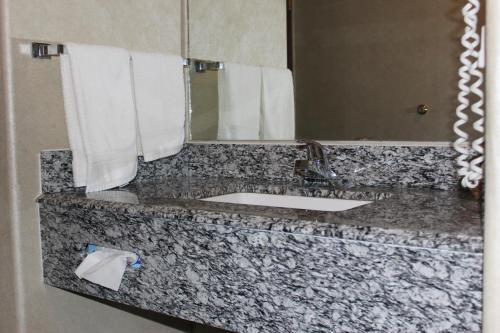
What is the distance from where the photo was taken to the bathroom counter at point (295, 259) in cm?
83

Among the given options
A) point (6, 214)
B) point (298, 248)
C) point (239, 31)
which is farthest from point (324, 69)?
point (6, 214)

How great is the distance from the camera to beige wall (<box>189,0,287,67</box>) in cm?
167

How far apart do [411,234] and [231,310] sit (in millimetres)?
399

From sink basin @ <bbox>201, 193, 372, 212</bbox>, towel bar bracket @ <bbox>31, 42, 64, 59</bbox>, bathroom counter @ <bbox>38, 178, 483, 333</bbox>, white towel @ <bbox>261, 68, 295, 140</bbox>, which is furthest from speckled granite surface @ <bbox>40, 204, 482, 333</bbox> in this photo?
white towel @ <bbox>261, 68, 295, 140</bbox>

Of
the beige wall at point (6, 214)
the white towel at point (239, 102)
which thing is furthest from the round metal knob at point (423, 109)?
the beige wall at point (6, 214)

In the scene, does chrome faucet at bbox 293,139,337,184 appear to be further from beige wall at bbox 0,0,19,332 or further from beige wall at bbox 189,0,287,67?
beige wall at bbox 0,0,19,332

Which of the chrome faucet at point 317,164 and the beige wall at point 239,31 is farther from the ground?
the beige wall at point 239,31

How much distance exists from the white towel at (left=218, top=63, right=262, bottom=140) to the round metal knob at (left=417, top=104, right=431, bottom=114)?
0.54m

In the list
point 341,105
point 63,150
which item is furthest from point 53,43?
point 341,105

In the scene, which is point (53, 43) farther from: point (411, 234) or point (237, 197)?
point (411, 234)

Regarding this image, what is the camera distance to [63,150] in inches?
59.1

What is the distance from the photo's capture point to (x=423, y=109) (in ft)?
4.56

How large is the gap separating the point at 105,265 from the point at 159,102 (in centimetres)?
63

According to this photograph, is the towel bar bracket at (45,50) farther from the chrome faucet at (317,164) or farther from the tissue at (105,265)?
the chrome faucet at (317,164)
